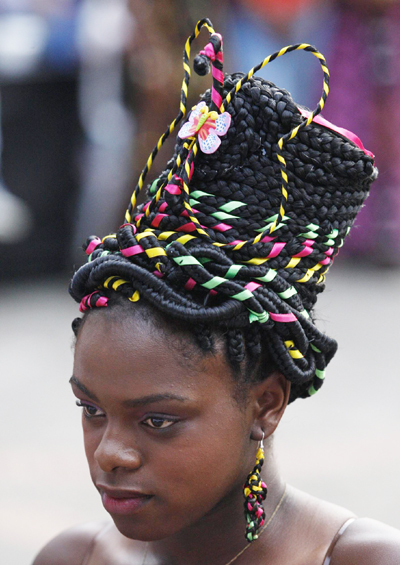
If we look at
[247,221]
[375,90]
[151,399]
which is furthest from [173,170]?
[375,90]

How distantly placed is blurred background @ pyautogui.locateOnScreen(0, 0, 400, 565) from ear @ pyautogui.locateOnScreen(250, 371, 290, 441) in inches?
138

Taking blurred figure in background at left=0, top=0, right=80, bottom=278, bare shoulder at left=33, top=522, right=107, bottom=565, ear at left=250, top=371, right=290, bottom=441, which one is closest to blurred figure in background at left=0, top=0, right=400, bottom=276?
blurred figure in background at left=0, top=0, right=80, bottom=278

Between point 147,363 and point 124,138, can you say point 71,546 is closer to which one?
point 147,363

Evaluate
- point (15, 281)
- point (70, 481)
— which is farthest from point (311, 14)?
point (70, 481)

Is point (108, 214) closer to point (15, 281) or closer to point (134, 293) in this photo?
point (15, 281)

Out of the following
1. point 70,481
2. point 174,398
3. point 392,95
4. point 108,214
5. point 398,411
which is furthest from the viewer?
point 392,95

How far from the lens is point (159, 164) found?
21.0 ft

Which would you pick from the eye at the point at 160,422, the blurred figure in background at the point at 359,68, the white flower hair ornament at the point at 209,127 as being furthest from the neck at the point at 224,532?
the blurred figure in background at the point at 359,68

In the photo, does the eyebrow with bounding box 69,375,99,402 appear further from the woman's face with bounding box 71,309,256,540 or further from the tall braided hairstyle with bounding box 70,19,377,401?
the tall braided hairstyle with bounding box 70,19,377,401

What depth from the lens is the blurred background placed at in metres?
6.05

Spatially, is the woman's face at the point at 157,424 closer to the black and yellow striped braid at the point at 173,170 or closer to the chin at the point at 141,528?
the chin at the point at 141,528

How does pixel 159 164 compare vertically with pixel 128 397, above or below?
below

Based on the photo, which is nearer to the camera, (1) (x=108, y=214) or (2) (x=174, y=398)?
(2) (x=174, y=398)

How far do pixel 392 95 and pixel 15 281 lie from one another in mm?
4204
